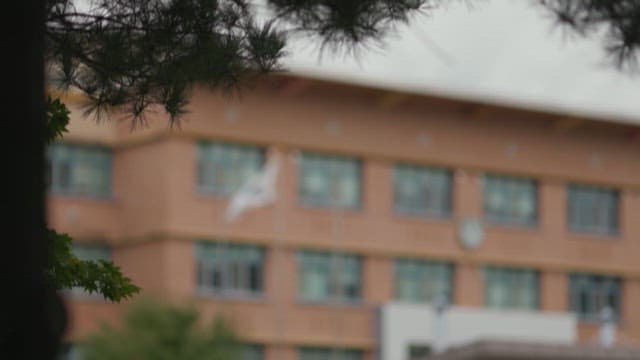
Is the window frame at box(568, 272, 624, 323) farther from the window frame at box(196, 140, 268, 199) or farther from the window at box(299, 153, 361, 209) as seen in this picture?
the window frame at box(196, 140, 268, 199)

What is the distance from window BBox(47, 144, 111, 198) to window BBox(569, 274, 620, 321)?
44.8ft

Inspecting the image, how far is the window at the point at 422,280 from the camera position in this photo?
165 feet

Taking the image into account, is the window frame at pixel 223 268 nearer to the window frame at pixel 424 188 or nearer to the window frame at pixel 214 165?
the window frame at pixel 214 165

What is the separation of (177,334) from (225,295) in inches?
110

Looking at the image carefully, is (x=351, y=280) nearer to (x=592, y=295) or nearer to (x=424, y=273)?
(x=424, y=273)

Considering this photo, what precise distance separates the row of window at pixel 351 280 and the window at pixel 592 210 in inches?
54.8

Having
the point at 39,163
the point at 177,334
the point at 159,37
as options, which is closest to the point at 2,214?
the point at 39,163

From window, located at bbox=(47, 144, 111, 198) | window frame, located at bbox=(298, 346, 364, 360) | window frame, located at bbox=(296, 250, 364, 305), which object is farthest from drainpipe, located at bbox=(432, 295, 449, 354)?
window, located at bbox=(47, 144, 111, 198)

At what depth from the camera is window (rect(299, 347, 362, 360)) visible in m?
48.7

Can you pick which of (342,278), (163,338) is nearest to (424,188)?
(342,278)

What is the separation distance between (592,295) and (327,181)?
31.3 feet

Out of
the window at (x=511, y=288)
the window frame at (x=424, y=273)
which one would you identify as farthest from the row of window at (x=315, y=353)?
the window at (x=511, y=288)

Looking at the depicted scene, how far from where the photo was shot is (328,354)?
49031 mm

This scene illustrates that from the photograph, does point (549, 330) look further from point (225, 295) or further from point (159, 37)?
point (159, 37)
